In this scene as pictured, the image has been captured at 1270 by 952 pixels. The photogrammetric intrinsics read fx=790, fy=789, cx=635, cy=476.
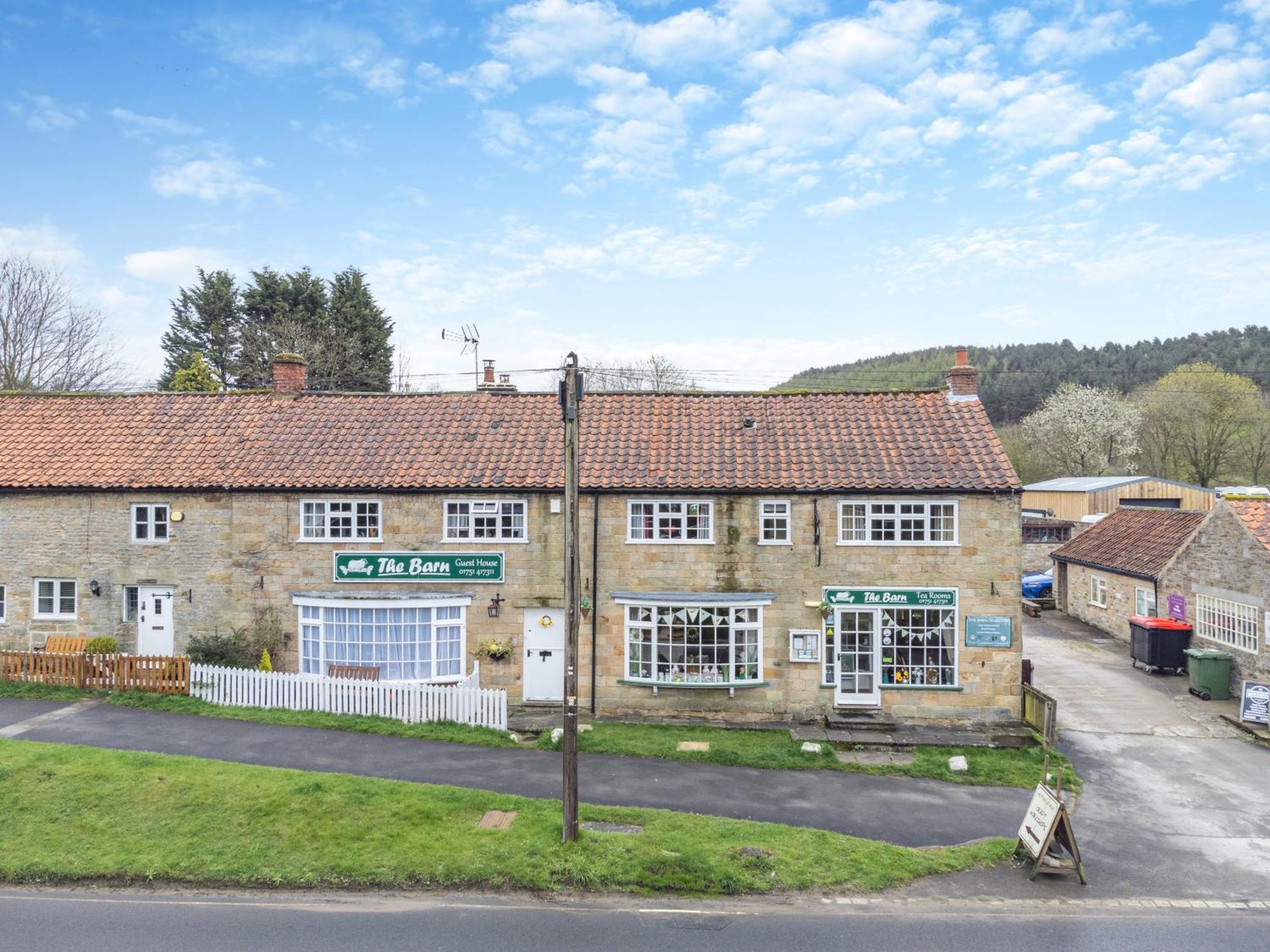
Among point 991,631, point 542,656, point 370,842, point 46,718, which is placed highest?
point 991,631

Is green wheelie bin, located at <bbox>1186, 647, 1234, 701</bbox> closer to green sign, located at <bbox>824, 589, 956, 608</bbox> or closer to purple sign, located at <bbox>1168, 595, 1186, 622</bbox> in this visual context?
purple sign, located at <bbox>1168, 595, 1186, 622</bbox>

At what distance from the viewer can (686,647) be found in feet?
63.2

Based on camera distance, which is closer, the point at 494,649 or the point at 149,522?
the point at 494,649

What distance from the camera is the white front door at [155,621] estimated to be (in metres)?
20.6

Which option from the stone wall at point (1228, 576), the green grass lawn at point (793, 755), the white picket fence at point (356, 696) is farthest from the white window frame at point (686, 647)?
the stone wall at point (1228, 576)

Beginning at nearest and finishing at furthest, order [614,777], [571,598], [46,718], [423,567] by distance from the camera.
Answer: [571,598], [614,777], [46,718], [423,567]

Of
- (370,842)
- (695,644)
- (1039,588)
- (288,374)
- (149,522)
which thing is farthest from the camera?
(1039,588)

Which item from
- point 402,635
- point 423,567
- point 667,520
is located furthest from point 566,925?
point 423,567

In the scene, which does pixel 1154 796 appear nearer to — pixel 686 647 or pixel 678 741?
pixel 678 741

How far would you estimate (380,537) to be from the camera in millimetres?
19922

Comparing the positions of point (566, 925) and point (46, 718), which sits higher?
point (46, 718)

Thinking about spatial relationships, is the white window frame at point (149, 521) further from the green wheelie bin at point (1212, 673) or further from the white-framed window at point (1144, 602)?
the white-framed window at point (1144, 602)

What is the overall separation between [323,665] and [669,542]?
922 centimetres

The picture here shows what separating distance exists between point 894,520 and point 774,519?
2.86 meters
